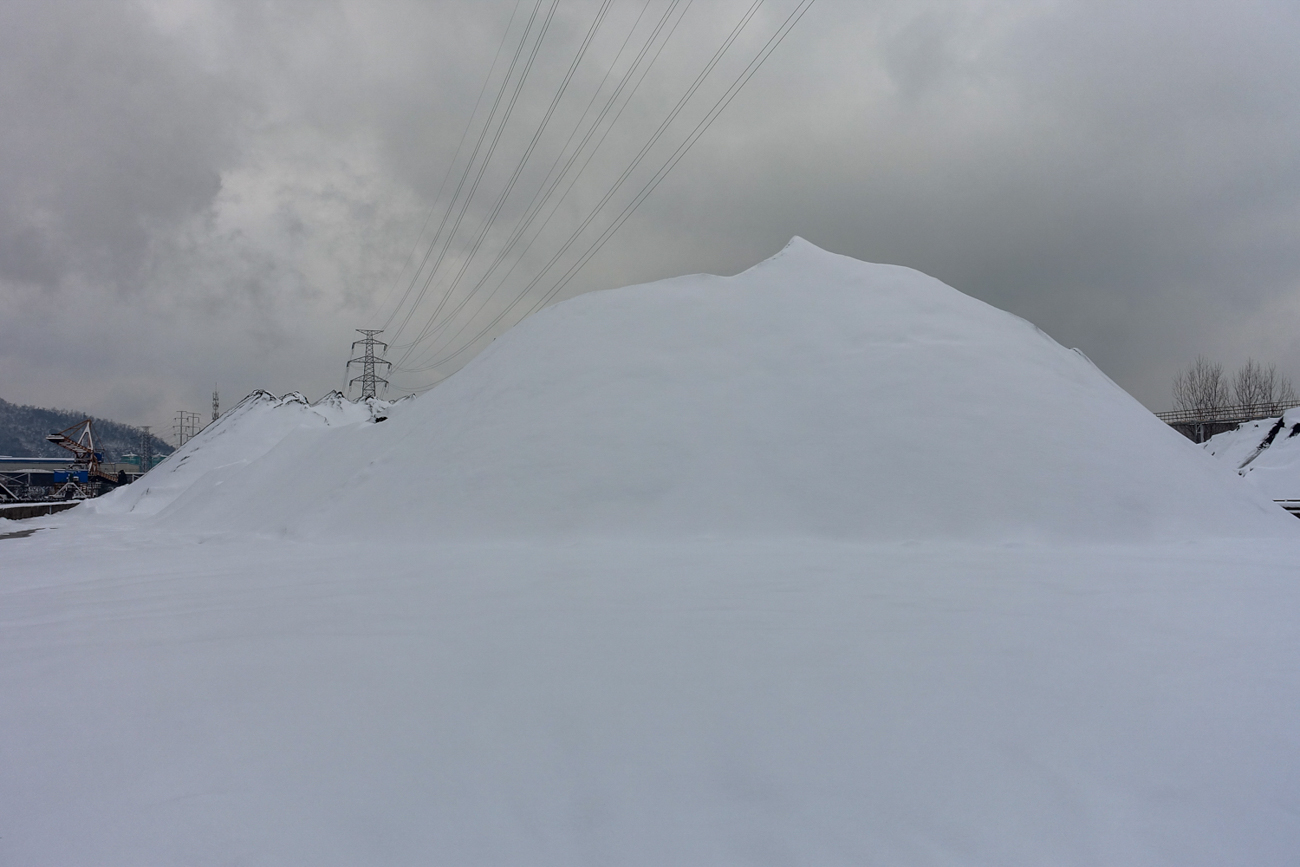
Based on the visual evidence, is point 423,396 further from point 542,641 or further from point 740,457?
point 542,641

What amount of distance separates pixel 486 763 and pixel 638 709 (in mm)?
612

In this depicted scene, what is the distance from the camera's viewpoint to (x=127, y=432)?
16388 centimetres

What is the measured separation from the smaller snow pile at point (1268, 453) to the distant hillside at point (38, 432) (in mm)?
156246

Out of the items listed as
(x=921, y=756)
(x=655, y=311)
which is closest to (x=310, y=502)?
(x=655, y=311)

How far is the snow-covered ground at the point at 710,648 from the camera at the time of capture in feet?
6.48

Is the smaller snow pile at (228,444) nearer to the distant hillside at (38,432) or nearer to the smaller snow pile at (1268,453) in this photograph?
the smaller snow pile at (1268,453)

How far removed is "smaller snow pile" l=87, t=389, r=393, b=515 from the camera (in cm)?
2047

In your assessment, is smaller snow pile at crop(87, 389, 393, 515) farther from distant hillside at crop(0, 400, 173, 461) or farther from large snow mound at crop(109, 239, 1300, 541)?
distant hillside at crop(0, 400, 173, 461)

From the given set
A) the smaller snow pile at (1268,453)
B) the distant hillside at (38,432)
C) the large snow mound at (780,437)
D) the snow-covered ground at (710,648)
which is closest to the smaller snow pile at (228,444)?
the large snow mound at (780,437)

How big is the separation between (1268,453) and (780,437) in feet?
74.6

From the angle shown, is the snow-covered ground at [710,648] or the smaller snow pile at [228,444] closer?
the snow-covered ground at [710,648]

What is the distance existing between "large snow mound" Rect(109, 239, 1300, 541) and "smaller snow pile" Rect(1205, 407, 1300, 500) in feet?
34.9

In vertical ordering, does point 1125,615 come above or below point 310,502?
below

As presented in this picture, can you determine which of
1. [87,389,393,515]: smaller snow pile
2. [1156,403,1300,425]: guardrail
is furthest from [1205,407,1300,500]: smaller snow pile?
[87,389,393,515]: smaller snow pile
